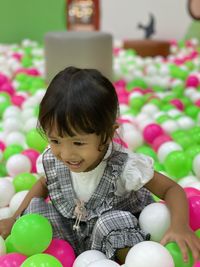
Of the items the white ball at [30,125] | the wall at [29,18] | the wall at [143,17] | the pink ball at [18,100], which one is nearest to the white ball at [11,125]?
the white ball at [30,125]

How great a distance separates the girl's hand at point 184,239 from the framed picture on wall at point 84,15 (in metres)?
4.45

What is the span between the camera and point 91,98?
81 centimetres

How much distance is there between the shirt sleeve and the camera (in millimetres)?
902

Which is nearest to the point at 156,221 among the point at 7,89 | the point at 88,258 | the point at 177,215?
the point at 177,215

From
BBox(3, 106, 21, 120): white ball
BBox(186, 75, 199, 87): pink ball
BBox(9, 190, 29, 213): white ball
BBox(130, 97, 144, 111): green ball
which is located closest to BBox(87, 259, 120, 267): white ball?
BBox(9, 190, 29, 213): white ball

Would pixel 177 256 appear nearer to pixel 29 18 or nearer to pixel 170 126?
pixel 170 126

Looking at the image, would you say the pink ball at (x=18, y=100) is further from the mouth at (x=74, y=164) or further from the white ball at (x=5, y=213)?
the mouth at (x=74, y=164)

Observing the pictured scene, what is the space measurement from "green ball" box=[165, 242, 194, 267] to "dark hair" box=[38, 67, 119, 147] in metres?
0.25

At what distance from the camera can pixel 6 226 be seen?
38.9 inches

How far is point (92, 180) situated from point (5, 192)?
13.0 inches

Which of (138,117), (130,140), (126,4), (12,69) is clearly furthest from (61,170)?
(126,4)

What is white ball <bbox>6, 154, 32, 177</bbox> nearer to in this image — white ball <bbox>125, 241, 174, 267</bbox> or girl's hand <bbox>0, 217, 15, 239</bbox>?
girl's hand <bbox>0, 217, 15, 239</bbox>

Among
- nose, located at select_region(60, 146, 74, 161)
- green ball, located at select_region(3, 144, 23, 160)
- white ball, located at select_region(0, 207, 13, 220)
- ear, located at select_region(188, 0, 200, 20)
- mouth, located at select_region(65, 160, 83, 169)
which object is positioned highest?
ear, located at select_region(188, 0, 200, 20)

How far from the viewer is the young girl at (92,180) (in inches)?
32.0
